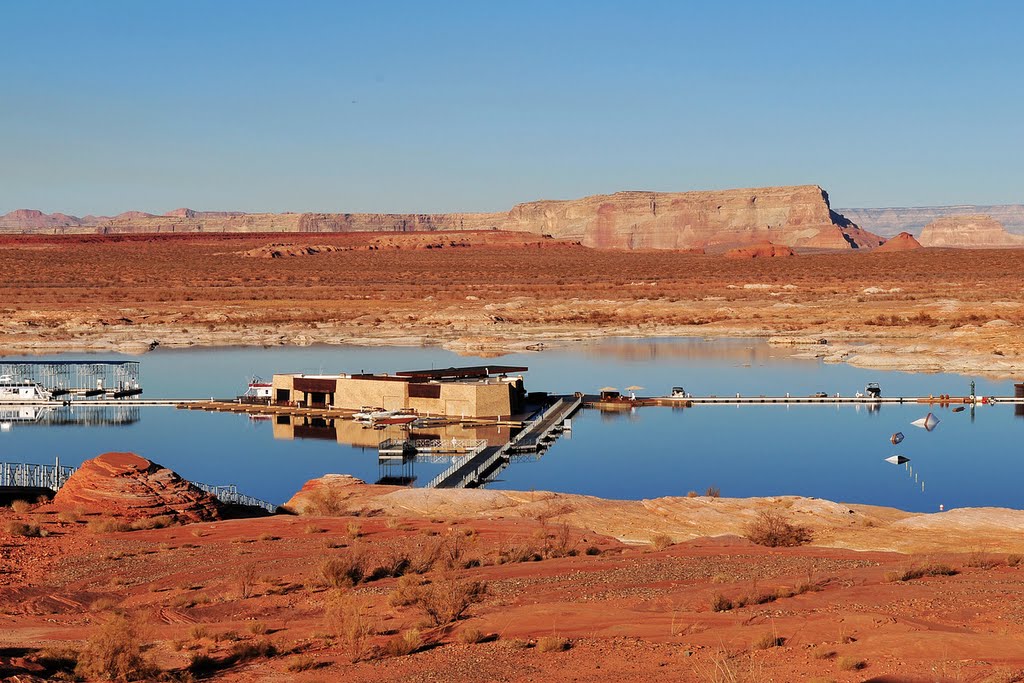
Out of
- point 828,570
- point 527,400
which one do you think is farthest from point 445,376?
point 828,570

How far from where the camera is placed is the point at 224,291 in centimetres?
12619

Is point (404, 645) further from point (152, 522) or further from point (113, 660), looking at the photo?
point (152, 522)

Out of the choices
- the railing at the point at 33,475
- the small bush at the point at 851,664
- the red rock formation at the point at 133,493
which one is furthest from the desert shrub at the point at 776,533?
the railing at the point at 33,475

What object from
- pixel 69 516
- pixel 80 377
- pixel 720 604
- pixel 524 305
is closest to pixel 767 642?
pixel 720 604

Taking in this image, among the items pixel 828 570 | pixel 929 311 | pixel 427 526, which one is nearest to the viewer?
pixel 828 570

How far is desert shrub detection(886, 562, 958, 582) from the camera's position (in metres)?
19.8

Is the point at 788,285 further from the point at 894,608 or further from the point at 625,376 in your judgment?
the point at 894,608

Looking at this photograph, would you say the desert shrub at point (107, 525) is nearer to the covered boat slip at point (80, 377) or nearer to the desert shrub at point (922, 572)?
the desert shrub at point (922, 572)

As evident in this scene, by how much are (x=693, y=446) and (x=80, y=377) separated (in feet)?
129

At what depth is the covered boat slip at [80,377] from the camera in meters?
65.4

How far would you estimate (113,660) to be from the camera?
14.2 meters

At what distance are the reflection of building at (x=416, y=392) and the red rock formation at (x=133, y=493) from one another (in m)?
26.8

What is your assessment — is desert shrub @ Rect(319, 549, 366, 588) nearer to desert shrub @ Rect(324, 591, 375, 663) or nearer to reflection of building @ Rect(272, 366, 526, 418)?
desert shrub @ Rect(324, 591, 375, 663)

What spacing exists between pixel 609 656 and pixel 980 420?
45.1 meters
